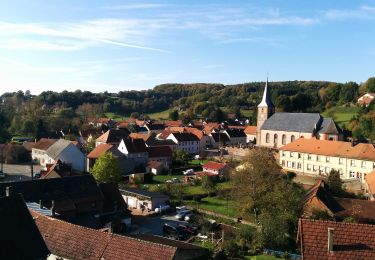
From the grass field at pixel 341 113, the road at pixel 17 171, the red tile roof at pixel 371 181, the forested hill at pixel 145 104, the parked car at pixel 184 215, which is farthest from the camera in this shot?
the forested hill at pixel 145 104

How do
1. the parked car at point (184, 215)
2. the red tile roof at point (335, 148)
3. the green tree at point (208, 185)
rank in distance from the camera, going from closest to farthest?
the parked car at point (184, 215), the green tree at point (208, 185), the red tile roof at point (335, 148)

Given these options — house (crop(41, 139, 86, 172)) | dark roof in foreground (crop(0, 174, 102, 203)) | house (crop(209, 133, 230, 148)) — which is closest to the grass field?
house (crop(209, 133, 230, 148))

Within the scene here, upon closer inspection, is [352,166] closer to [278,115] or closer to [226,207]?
[226,207]

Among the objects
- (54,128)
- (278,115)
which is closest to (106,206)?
(278,115)

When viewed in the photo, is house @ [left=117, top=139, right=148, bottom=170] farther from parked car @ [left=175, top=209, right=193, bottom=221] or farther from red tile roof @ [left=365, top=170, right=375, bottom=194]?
red tile roof @ [left=365, top=170, right=375, bottom=194]

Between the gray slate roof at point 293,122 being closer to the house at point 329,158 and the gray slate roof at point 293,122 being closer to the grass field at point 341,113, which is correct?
the house at point 329,158

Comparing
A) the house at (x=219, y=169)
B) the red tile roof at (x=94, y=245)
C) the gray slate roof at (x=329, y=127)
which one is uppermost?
the gray slate roof at (x=329, y=127)

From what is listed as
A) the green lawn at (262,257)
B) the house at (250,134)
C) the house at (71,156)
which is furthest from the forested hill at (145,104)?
the green lawn at (262,257)
